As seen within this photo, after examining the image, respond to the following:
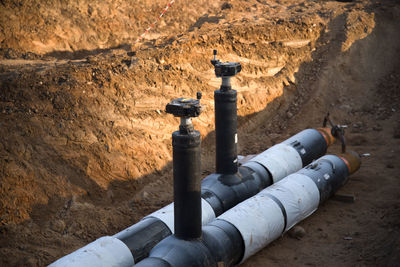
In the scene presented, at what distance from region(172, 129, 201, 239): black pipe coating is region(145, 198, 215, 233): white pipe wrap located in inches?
33.2

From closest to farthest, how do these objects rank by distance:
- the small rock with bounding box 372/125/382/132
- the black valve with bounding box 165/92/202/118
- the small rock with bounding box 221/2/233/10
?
the black valve with bounding box 165/92/202/118 < the small rock with bounding box 372/125/382/132 < the small rock with bounding box 221/2/233/10

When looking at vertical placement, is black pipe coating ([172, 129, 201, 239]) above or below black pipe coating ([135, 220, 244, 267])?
above

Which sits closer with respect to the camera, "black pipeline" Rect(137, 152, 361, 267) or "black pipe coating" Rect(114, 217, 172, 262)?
"black pipeline" Rect(137, 152, 361, 267)

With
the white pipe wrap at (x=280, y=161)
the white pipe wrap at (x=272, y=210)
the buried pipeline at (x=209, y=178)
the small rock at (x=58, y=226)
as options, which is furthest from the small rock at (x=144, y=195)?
the white pipe wrap at (x=272, y=210)

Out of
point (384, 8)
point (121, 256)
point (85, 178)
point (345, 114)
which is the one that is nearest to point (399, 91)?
point (345, 114)

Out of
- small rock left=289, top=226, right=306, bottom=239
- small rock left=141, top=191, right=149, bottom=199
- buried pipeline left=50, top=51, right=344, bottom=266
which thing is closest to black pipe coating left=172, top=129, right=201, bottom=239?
buried pipeline left=50, top=51, right=344, bottom=266

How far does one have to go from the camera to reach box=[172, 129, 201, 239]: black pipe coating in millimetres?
6637

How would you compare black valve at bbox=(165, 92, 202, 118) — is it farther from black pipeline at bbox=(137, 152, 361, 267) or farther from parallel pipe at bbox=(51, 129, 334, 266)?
parallel pipe at bbox=(51, 129, 334, 266)

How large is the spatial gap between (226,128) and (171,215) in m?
2.04

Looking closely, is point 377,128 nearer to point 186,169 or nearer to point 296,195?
point 296,195

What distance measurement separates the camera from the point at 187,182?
677 centimetres

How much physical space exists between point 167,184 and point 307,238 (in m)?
3.46

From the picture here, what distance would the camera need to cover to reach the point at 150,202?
10148 mm

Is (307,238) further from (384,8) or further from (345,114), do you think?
(384,8)
